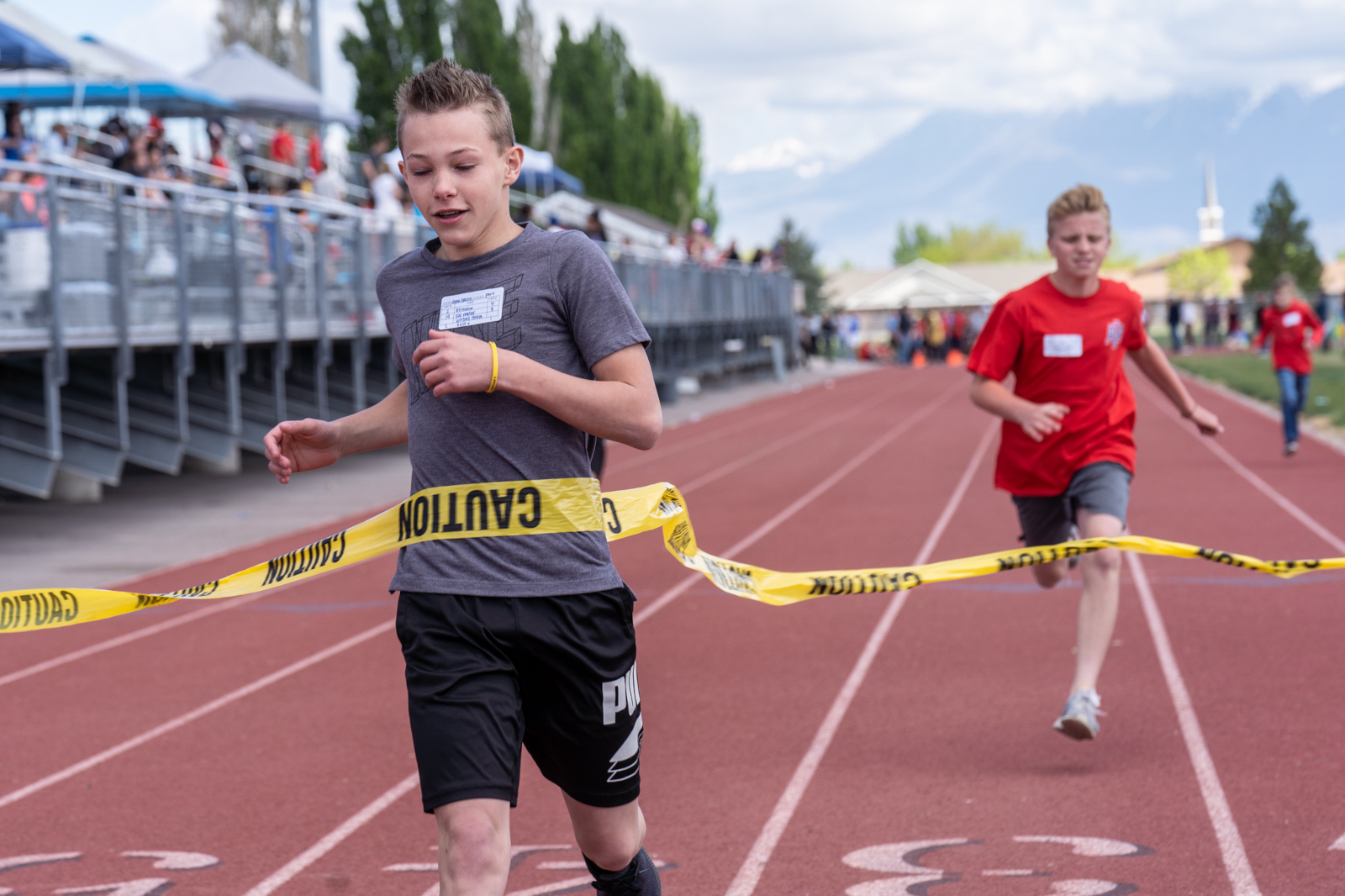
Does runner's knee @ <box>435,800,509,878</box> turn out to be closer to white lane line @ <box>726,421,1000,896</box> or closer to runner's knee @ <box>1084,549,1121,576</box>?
white lane line @ <box>726,421,1000,896</box>

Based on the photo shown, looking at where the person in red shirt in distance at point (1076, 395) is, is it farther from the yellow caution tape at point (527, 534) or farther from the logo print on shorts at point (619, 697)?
the logo print on shorts at point (619, 697)

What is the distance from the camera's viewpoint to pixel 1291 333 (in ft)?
51.1

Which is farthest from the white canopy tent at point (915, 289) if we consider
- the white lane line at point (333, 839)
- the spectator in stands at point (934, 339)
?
the white lane line at point (333, 839)

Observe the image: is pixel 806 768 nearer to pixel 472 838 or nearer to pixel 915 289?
pixel 472 838

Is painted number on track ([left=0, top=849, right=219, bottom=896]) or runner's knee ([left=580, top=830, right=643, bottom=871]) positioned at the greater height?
runner's knee ([left=580, top=830, right=643, bottom=871])

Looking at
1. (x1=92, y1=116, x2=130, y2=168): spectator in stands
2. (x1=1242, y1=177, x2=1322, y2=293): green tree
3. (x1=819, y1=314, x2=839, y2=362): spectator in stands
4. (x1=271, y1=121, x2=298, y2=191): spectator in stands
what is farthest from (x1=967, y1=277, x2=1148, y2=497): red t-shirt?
(x1=1242, y1=177, x2=1322, y2=293): green tree

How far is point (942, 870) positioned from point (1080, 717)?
101 cm

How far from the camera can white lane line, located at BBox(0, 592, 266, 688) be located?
7.05 metres

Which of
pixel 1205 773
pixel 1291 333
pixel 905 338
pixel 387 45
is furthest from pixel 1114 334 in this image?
pixel 905 338

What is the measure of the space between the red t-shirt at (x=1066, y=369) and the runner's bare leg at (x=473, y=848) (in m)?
3.17

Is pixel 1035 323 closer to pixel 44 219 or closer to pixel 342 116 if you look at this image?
pixel 44 219

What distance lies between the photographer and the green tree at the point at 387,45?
39188 millimetres

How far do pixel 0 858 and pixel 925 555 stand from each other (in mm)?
6716

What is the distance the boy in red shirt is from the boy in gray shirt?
14.1 metres
